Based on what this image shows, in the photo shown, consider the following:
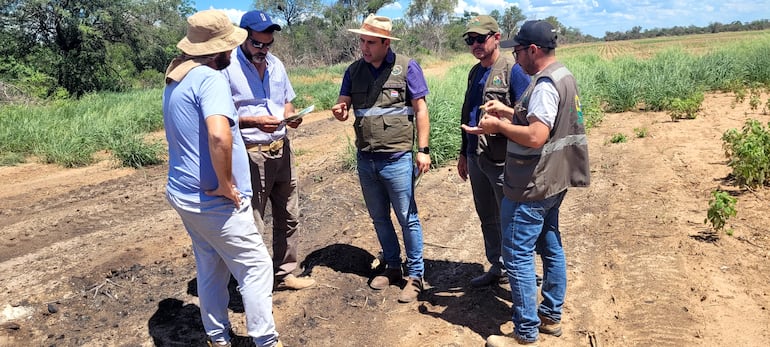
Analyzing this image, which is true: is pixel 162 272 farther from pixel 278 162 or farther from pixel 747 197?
pixel 747 197

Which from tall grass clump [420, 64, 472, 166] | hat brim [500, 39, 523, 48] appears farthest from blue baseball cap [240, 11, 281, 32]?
tall grass clump [420, 64, 472, 166]

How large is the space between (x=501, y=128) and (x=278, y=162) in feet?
4.61

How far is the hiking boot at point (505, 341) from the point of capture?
106 inches

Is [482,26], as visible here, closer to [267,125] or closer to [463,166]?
[463,166]

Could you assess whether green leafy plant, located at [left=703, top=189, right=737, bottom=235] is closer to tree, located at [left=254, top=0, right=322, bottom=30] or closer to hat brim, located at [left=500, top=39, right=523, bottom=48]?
hat brim, located at [left=500, top=39, right=523, bottom=48]

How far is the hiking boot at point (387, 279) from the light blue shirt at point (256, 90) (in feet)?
3.85

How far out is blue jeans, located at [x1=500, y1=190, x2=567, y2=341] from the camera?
256 centimetres

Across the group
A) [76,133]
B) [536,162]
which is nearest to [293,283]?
[536,162]

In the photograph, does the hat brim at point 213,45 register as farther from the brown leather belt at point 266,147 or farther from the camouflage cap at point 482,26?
the camouflage cap at point 482,26

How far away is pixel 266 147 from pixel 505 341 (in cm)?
171

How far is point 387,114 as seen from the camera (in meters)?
3.19

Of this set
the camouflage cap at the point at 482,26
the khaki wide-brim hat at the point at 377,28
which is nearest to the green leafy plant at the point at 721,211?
the camouflage cap at the point at 482,26

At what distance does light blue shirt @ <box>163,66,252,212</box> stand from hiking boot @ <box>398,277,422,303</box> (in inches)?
58.0

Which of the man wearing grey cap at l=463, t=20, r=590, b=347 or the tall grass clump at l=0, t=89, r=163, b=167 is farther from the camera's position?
the tall grass clump at l=0, t=89, r=163, b=167
